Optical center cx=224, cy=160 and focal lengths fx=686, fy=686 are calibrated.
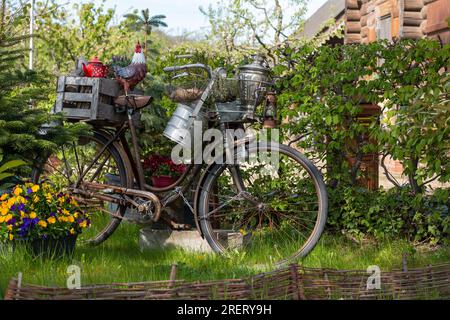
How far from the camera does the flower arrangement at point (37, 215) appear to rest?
14.4 ft

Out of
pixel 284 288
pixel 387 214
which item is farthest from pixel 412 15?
pixel 284 288

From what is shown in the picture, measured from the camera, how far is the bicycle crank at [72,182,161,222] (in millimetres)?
4973

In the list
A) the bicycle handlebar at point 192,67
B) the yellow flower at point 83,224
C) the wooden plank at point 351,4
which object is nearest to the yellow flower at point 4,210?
the yellow flower at point 83,224

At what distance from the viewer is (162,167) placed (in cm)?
605

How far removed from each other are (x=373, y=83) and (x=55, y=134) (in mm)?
2381

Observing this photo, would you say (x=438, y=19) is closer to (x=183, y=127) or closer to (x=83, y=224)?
(x=183, y=127)

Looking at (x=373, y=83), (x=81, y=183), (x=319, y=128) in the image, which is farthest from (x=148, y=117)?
(x=373, y=83)

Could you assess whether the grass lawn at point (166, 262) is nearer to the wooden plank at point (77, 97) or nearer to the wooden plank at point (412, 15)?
the wooden plank at point (77, 97)

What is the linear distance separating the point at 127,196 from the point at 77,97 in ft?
2.69

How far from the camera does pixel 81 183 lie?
530 cm

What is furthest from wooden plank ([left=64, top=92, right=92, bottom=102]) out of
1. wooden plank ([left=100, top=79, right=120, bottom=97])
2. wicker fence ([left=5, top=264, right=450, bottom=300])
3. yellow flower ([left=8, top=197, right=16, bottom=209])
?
wicker fence ([left=5, top=264, right=450, bottom=300])

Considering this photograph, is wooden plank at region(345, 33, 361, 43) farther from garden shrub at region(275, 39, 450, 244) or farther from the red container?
the red container
